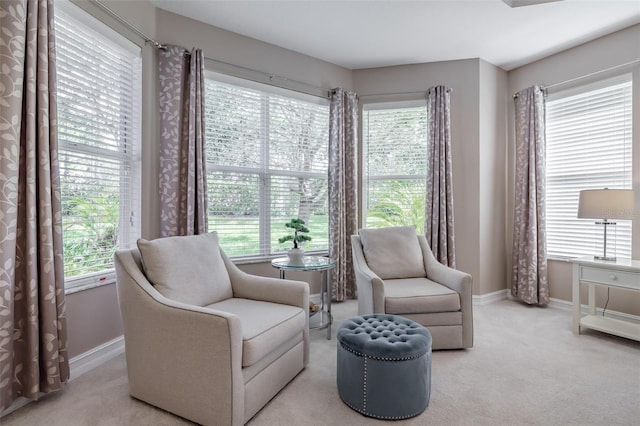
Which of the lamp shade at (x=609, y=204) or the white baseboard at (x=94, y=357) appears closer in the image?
the white baseboard at (x=94, y=357)

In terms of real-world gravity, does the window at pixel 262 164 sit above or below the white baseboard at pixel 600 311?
above

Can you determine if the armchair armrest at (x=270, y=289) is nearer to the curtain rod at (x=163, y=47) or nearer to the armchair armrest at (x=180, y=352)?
the armchair armrest at (x=180, y=352)

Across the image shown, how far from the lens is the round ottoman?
1678 millimetres

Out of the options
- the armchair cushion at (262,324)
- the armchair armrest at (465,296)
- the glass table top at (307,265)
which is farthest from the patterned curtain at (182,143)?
the armchair armrest at (465,296)

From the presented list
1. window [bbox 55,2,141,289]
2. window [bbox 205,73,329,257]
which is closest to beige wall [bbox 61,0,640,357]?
window [bbox 205,73,329,257]

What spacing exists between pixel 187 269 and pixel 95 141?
46.5 inches

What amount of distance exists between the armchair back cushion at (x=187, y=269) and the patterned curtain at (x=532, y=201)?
321cm

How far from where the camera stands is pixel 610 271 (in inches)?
103

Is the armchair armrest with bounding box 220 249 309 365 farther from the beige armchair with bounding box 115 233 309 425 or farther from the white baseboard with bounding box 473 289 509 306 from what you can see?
the white baseboard with bounding box 473 289 509 306

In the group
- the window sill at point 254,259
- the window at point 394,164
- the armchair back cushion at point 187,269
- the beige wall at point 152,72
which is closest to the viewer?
the armchair back cushion at point 187,269

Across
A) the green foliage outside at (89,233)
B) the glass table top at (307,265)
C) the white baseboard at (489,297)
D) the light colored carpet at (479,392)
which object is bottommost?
the light colored carpet at (479,392)

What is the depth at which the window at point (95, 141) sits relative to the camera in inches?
84.5

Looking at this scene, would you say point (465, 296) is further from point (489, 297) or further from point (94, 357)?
point (94, 357)

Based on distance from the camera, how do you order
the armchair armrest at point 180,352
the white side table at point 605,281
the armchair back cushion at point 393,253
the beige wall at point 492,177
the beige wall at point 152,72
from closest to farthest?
the armchair armrest at point 180,352 < the beige wall at point 152,72 < the white side table at point 605,281 < the armchair back cushion at point 393,253 < the beige wall at point 492,177
